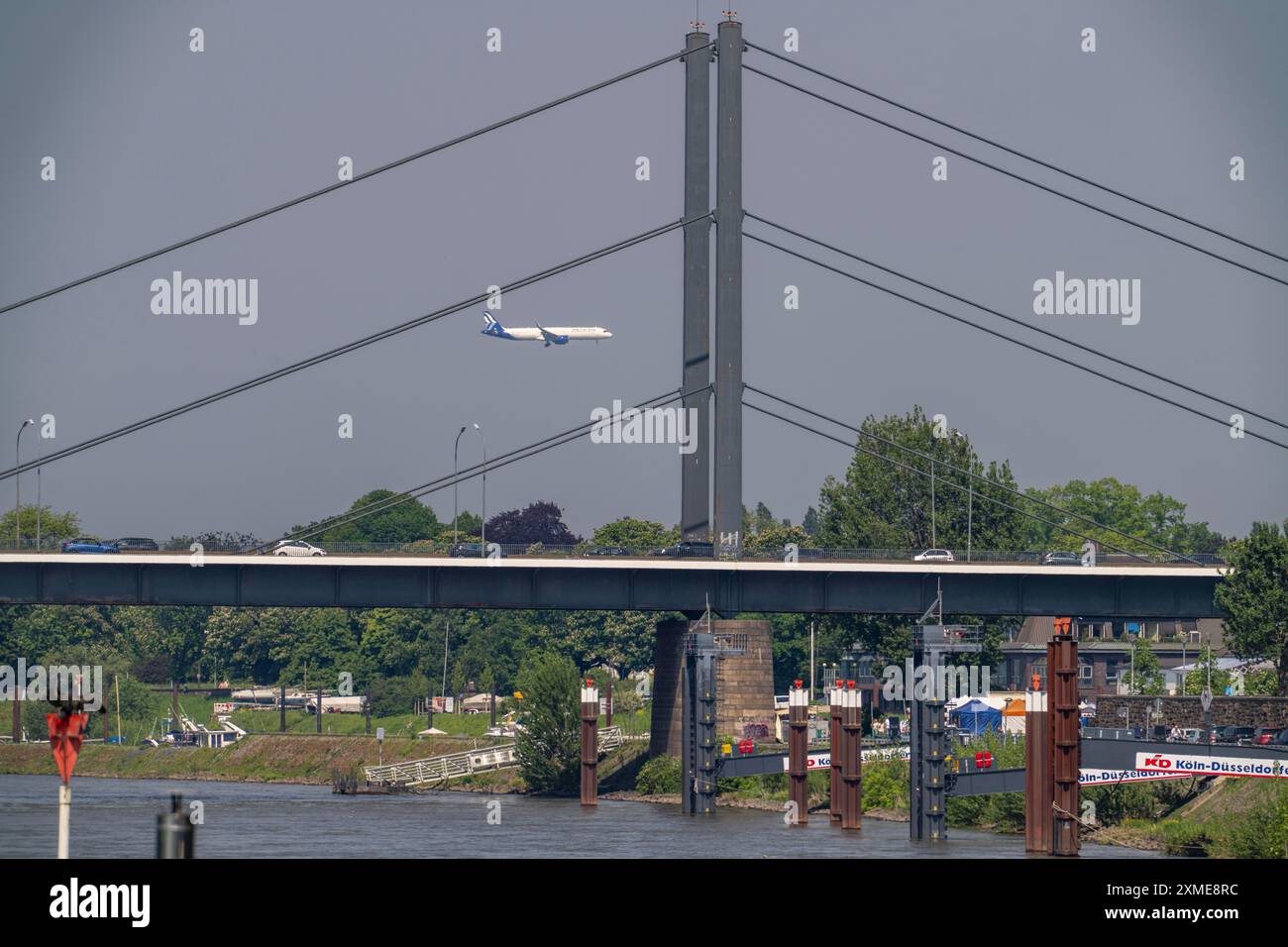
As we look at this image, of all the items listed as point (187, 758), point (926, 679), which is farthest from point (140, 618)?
point (926, 679)

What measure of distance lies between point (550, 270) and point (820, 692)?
66571mm

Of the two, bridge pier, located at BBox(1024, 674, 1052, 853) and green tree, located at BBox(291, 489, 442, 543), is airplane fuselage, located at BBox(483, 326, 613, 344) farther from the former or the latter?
bridge pier, located at BBox(1024, 674, 1052, 853)

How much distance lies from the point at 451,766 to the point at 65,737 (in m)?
85.3

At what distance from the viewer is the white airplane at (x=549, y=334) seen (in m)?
188

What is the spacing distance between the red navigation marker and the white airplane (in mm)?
162469

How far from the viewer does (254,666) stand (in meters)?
157

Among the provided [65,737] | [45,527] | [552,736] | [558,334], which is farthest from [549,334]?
[65,737]

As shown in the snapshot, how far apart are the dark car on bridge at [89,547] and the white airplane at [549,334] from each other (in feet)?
317

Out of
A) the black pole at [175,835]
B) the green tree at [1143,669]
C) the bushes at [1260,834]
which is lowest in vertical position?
the bushes at [1260,834]

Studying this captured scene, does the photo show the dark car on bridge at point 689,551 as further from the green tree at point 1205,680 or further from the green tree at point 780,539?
the green tree at point 780,539

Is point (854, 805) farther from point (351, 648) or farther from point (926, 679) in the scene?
point (351, 648)

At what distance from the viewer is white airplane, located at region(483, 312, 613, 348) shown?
617 feet

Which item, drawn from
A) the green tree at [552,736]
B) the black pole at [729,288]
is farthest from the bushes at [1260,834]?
the green tree at [552,736]

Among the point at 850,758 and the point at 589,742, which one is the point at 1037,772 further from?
the point at 589,742
